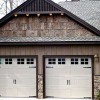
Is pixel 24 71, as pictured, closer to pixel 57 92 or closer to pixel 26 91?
pixel 26 91

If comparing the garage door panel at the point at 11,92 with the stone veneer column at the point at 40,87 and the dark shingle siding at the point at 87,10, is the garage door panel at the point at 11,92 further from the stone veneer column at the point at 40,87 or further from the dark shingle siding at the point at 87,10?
the dark shingle siding at the point at 87,10

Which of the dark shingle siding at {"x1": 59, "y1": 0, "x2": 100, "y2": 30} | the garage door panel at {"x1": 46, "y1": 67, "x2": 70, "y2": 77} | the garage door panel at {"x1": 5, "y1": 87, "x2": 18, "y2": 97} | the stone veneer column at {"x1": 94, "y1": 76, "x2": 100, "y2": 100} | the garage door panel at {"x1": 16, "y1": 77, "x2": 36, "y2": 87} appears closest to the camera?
the stone veneer column at {"x1": 94, "y1": 76, "x2": 100, "y2": 100}

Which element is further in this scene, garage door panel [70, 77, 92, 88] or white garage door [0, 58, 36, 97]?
white garage door [0, 58, 36, 97]

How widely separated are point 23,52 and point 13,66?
3.39 feet

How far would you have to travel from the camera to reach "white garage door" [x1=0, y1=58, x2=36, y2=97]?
16.3m

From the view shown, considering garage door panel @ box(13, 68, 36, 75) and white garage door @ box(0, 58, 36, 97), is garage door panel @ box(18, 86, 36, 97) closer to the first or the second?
white garage door @ box(0, 58, 36, 97)

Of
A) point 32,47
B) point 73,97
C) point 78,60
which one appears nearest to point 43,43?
point 32,47

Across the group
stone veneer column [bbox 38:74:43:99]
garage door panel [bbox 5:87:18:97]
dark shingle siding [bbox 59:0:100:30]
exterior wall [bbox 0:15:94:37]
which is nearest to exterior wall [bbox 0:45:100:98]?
stone veneer column [bbox 38:74:43:99]

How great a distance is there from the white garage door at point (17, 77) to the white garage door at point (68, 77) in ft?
2.97

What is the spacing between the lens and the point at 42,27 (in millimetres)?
16234

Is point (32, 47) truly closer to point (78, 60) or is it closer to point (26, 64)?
point (26, 64)

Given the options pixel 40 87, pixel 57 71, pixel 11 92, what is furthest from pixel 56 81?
pixel 11 92

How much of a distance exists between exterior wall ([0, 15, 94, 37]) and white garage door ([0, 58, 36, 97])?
4.98 feet

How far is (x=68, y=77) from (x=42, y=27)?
3.13 m
